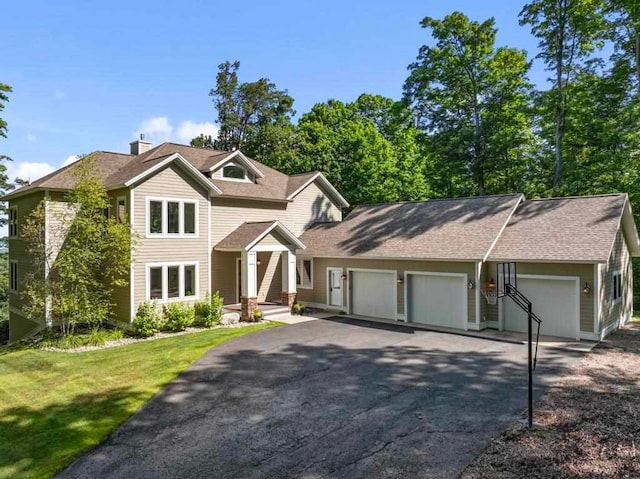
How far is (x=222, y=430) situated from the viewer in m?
7.68

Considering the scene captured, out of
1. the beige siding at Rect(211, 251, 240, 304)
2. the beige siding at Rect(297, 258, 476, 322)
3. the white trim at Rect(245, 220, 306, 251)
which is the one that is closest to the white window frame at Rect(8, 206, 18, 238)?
the beige siding at Rect(211, 251, 240, 304)

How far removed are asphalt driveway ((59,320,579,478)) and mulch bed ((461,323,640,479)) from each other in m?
0.36

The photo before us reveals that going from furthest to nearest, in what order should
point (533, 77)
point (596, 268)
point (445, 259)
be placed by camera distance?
point (533, 77) < point (445, 259) < point (596, 268)

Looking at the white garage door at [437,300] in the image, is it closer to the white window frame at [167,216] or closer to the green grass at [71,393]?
the green grass at [71,393]

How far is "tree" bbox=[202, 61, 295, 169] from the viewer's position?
137 ft

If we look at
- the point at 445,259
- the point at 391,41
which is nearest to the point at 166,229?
the point at 445,259

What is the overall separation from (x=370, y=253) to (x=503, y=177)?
15607mm

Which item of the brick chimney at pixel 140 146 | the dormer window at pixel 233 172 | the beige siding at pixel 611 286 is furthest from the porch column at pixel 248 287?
the beige siding at pixel 611 286

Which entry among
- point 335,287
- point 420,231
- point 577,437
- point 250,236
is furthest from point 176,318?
point 577,437

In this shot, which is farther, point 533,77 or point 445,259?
point 533,77

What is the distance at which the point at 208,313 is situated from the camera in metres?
17.2

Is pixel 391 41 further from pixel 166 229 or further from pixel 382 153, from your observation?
pixel 382 153

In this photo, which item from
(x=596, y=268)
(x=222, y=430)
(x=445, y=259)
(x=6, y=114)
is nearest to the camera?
(x=222, y=430)

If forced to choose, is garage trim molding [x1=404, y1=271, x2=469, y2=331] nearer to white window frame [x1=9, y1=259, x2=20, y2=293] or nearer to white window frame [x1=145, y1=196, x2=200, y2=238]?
white window frame [x1=145, y1=196, x2=200, y2=238]
